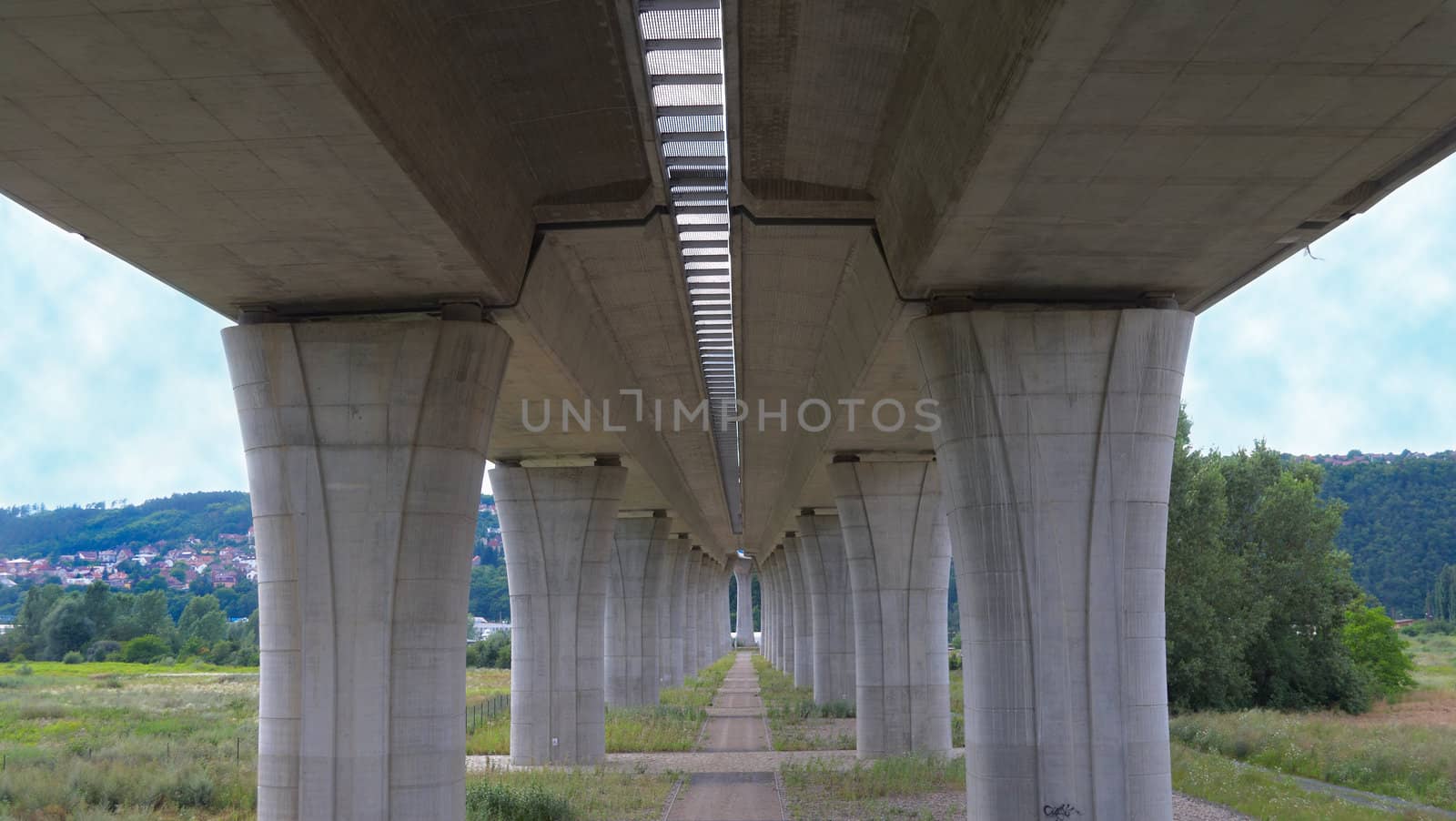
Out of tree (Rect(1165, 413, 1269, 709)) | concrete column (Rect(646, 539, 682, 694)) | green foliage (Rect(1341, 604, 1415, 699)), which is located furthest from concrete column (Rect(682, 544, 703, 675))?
green foliage (Rect(1341, 604, 1415, 699))

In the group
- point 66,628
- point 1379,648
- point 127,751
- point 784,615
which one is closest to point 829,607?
→ point 127,751

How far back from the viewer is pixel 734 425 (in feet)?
120

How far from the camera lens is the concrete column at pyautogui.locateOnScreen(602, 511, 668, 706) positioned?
5203cm

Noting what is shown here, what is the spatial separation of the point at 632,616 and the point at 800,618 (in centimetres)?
1458

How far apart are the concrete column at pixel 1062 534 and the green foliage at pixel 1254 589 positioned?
104 feet

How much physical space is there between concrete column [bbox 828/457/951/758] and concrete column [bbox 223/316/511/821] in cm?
1747

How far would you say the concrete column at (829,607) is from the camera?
160 feet

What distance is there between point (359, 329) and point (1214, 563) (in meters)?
39.7

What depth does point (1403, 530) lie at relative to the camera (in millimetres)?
144750

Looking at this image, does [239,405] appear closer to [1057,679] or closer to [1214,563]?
[1057,679]

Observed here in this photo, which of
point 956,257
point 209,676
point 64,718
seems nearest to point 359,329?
point 956,257

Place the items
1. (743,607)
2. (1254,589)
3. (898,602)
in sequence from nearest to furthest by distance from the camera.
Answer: (898,602), (1254,589), (743,607)

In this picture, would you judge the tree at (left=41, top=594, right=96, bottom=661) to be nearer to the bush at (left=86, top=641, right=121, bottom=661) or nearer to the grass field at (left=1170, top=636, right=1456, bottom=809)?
the bush at (left=86, top=641, right=121, bottom=661)

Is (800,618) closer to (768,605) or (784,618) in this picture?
(784,618)
